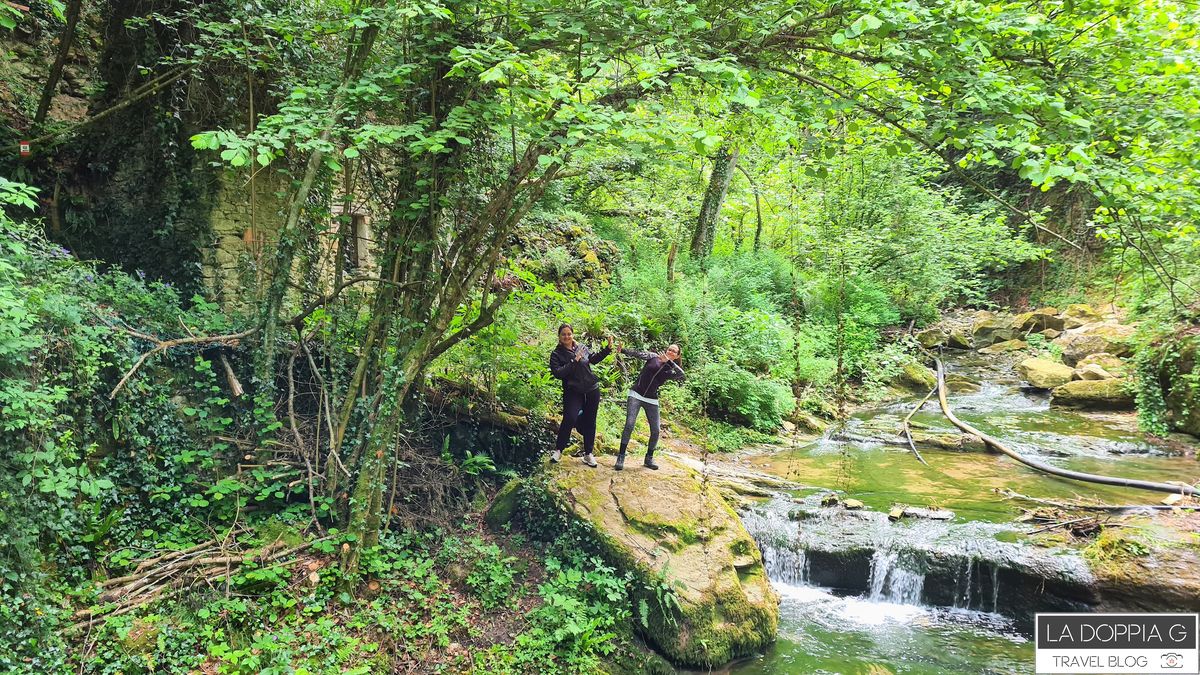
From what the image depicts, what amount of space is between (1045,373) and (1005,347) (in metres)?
3.79

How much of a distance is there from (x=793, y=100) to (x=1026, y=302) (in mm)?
21324

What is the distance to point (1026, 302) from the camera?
840 inches

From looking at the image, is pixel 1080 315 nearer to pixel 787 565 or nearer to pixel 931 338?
pixel 931 338

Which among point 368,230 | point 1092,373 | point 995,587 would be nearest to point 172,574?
point 368,230

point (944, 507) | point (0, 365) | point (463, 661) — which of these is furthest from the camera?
point (944, 507)

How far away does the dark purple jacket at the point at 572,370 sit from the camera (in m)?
7.12

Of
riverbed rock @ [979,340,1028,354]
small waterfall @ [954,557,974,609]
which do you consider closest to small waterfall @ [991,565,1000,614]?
small waterfall @ [954,557,974,609]

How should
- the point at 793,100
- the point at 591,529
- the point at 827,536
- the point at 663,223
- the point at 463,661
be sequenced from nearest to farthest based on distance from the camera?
the point at 793,100
the point at 463,661
the point at 591,529
the point at 827,536
the point at 663,223

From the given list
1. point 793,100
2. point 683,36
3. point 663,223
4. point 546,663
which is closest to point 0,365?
point 546,663

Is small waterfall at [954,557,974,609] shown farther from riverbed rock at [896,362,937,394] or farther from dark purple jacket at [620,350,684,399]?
riverbed rock at [896,362,937,394]

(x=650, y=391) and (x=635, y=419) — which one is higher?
(x=650, y=391)

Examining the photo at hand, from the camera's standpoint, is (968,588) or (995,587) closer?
(995,587)

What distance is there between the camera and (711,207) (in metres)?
17.3

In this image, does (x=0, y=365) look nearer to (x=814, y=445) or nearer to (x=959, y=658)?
(x=959, y=658)
